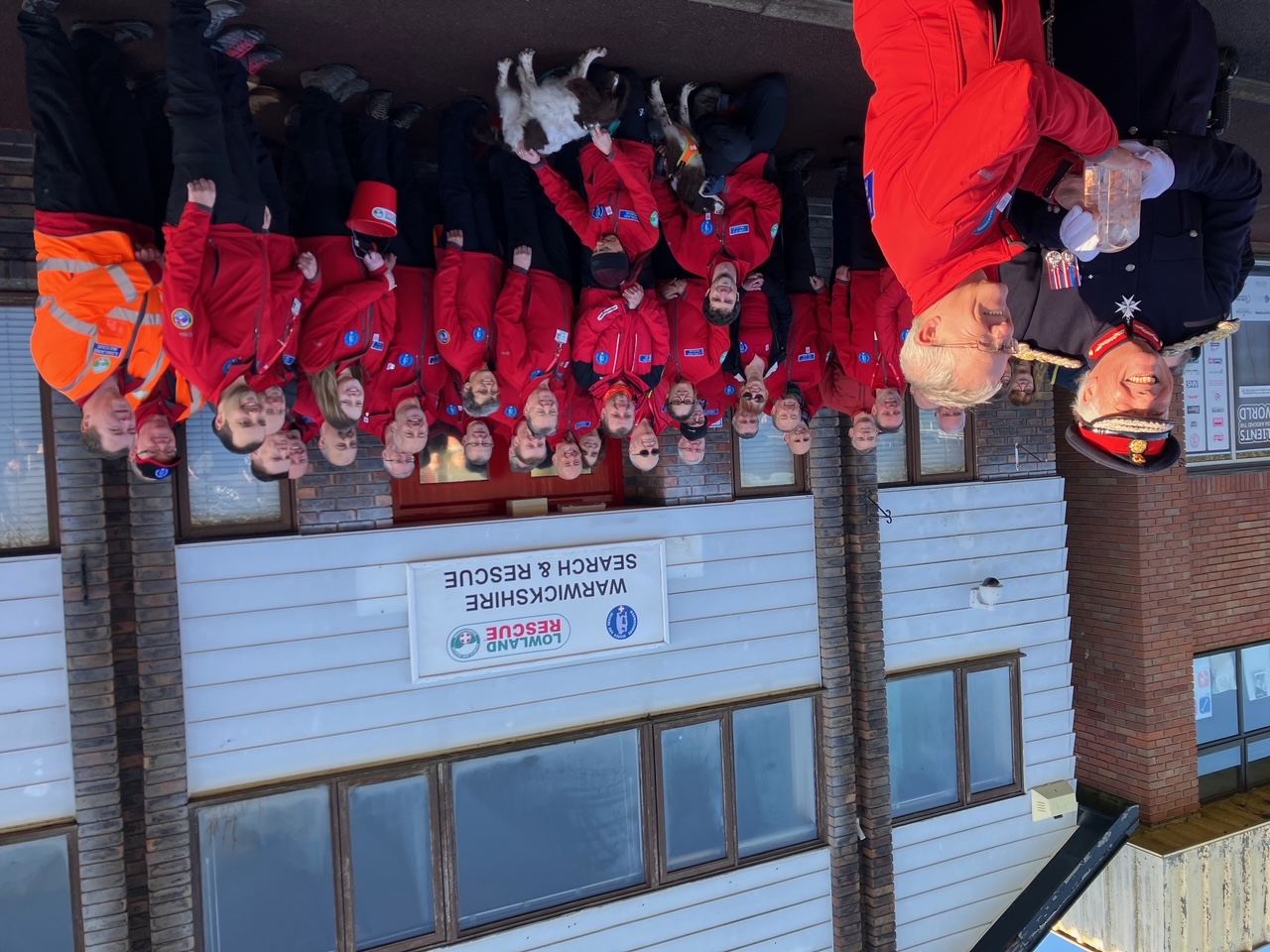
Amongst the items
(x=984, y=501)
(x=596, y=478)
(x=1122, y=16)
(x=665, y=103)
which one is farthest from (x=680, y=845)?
(x=1122, y=16)

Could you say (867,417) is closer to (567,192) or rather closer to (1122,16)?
(567,192)

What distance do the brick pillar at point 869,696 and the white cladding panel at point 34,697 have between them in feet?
18.2

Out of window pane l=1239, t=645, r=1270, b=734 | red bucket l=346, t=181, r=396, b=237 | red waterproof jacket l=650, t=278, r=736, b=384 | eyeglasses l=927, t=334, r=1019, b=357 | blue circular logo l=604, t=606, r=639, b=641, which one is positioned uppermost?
red bucket l=346, t=181, r=396, b=237

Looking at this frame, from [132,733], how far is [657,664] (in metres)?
3.42

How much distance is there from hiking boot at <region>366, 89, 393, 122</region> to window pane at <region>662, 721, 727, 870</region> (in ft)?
15.0

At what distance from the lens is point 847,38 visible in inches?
153

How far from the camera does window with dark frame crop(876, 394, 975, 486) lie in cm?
663

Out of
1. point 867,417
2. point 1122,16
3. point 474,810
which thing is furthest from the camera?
point 867,417

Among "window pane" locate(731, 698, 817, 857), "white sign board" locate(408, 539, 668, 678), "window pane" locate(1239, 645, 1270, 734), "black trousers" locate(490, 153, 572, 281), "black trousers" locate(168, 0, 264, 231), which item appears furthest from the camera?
"window pane" locate(1239, 645, 1270, 734)

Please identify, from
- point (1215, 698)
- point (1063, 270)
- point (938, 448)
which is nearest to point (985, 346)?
point (1063, 270)

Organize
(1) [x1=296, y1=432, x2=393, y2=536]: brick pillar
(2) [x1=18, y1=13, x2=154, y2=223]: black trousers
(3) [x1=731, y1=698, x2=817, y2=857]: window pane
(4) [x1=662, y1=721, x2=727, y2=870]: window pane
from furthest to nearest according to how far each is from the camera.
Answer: (3) [x1=731, y1=698, x2=817, y2=857]: window pane < (4) [x1=662, y1=721, x2=727, y2=870]: window pane < (1) [x1=296, y1=432, x2=393, y2=536]: brick pillar < (2) [x1=18, y1=13, x2=154, y2=223]: black trousers

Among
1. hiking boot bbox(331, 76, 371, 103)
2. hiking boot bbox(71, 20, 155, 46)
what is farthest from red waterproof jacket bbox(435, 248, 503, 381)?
hiking boot bbox(71, 20, 155, 46)

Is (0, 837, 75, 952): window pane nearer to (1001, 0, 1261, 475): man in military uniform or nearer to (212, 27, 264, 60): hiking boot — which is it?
(212, 27, 264, 60): hiking boot

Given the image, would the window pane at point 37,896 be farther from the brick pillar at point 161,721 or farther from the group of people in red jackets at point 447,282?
the group of people in red jackets at point 447,282
